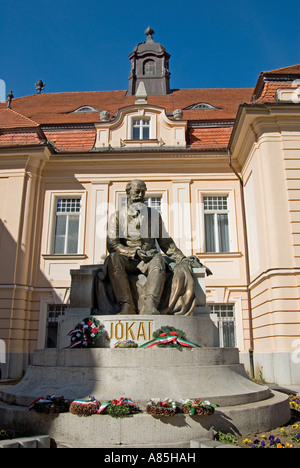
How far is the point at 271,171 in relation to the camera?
1230 centimetres

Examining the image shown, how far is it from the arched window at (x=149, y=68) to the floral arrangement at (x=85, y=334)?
22326 mm

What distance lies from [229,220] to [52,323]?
292 inches

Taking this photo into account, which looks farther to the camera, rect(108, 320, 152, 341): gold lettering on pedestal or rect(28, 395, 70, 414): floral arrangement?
rect(108, 320, 152, 341): gold lettering on pedestal

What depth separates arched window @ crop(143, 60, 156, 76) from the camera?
25.3m

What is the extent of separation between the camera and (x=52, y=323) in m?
14.6

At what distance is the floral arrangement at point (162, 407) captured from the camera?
3988 millimetres

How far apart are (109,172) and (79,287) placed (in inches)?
404

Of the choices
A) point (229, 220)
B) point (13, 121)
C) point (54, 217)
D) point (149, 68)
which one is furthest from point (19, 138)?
point (149, 68)

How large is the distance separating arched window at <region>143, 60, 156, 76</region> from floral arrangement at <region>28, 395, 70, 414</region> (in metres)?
23.8

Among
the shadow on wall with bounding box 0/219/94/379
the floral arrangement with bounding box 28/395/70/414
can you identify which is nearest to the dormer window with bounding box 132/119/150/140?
the shadow on wall with bounding box 0/219/94/379

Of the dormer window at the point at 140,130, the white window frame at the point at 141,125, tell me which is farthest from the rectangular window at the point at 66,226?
the white window frame at the point at 141,125

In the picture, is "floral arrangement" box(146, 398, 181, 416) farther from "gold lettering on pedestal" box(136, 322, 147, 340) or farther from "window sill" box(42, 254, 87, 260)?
"window sill" box(42, 254, 87, 260)
